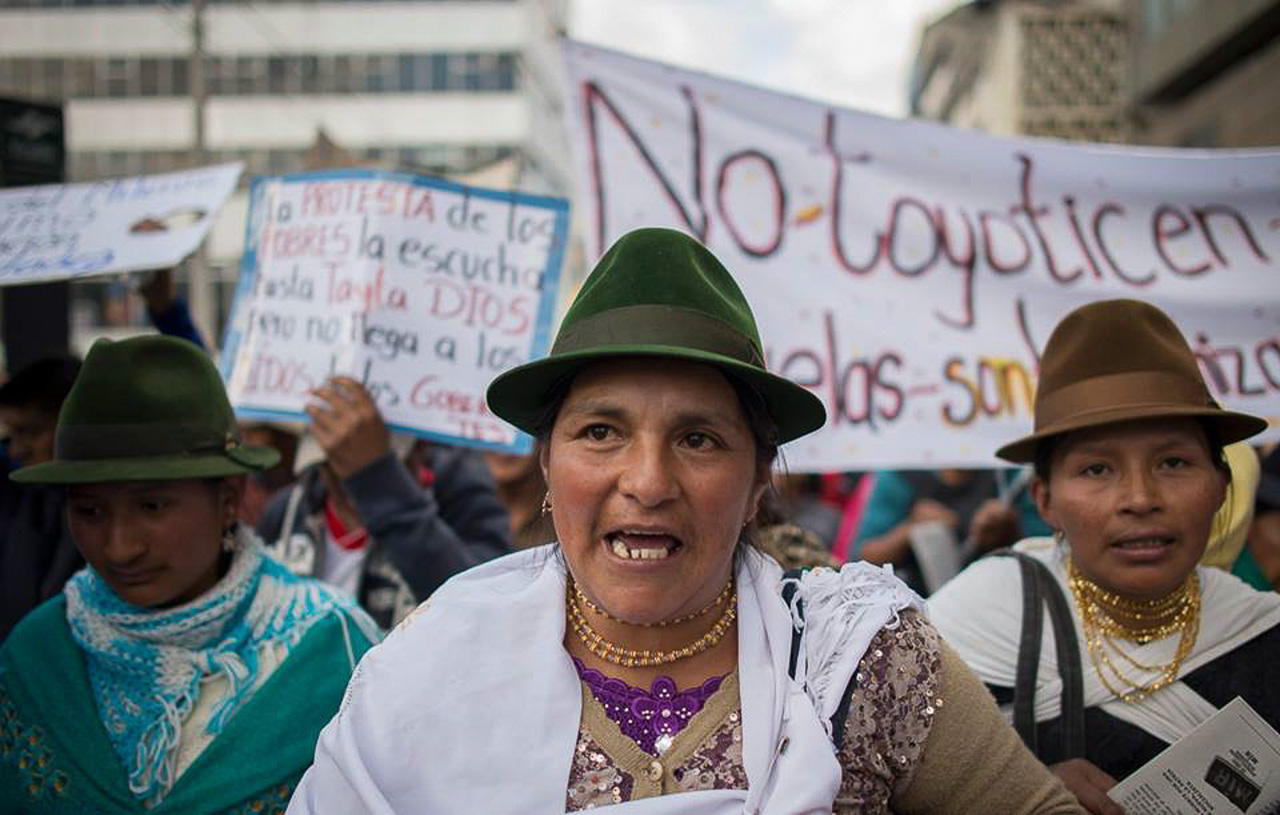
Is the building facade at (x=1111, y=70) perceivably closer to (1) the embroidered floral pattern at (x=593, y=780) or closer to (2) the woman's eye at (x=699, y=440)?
(2) the woman's eye at (x=699, y=440)

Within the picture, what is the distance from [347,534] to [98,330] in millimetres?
32297

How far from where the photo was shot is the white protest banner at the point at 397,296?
10.6ft

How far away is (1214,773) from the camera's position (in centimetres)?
207

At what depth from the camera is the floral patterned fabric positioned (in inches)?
66.6

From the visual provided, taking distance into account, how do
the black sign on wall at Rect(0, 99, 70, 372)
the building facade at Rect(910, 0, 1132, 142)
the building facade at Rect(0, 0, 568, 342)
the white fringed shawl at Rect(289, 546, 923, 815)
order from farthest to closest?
the building facade at Rect(910, 0, 1132, 142) → the building facade at Rect(0, 0, 568, 342) → the black sign on wall at Rect(0, 99, 70, 372) → the white fringed shawl at Rect(289, 546, 923, 815)

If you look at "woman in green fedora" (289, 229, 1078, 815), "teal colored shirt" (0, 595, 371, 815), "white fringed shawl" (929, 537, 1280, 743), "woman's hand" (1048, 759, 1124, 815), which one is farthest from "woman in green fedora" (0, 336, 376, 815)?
"woman's hand" (1048, 759, 1124, 815)

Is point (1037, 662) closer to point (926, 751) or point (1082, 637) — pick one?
point (1082, 637)

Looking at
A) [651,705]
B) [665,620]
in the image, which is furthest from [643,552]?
[651,705]

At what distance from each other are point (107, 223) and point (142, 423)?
→ 1.63 m

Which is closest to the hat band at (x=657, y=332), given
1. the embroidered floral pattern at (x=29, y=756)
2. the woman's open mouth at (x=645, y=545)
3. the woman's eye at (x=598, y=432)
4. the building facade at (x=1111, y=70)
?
the woman's eye at (x=598, y=432)

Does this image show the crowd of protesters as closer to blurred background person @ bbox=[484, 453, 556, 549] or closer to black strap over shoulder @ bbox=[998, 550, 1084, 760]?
black strap over shoulder @ bbox=[998, 550, 1084, 760]

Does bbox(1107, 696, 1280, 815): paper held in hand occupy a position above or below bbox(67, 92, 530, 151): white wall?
below

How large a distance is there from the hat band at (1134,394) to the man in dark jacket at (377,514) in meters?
1.62

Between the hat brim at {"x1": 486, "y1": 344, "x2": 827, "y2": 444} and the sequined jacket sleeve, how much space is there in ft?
1.35
